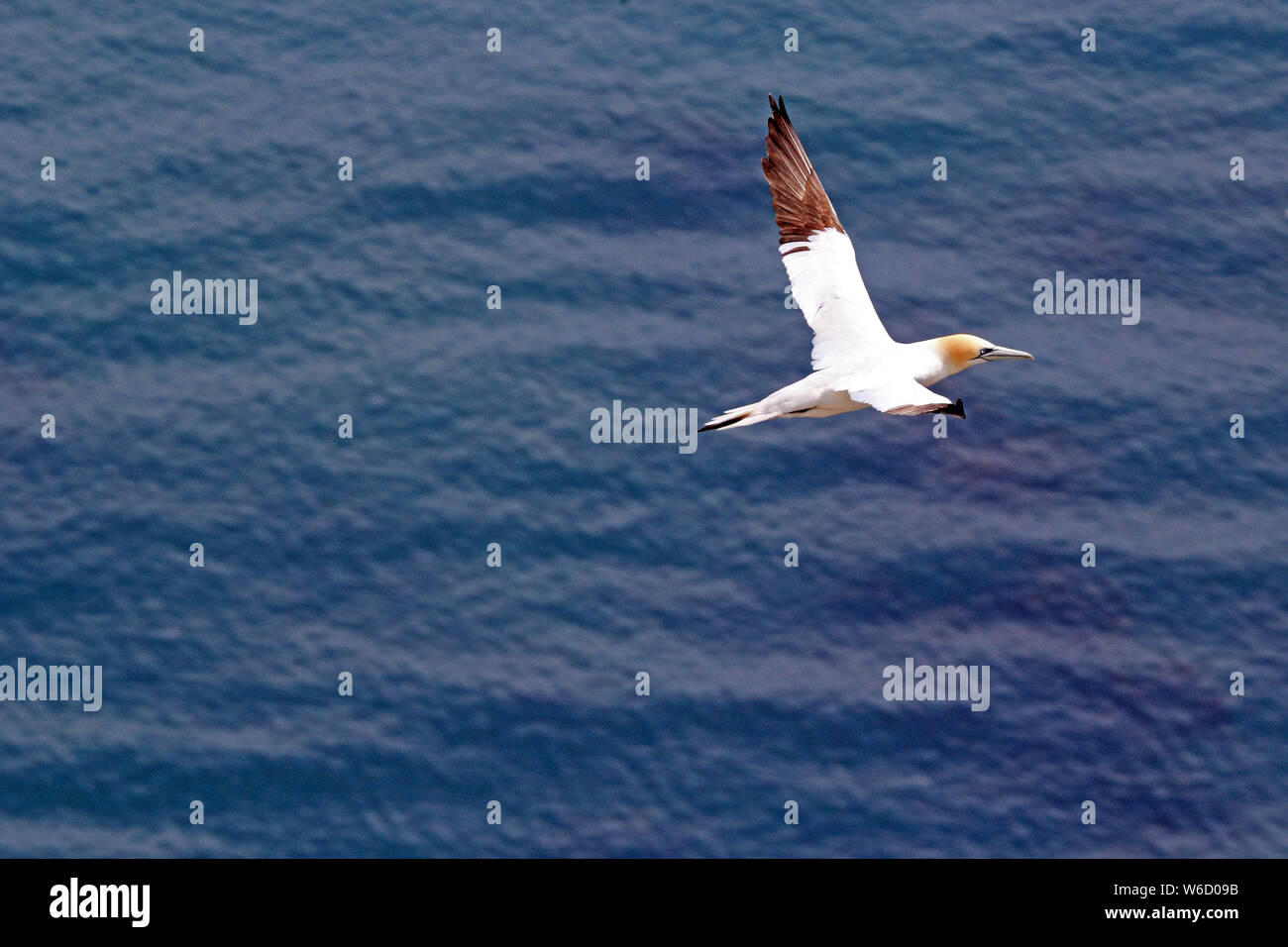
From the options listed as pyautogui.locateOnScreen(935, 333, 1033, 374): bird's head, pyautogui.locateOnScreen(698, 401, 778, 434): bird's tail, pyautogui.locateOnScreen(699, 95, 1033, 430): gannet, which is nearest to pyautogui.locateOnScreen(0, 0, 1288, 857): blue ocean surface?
pyautogui.locateOnScreen(699, 95, 1033, 430): gannet

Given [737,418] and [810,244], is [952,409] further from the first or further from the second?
[810,244]

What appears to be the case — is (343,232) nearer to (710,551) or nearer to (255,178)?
(255,178)

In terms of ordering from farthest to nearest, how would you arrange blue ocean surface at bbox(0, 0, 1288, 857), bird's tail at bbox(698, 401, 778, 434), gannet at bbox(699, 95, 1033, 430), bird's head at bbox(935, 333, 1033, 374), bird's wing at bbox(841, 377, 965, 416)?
blue ocean surface at bbox(0, 0, 1288, 857) < bird's head at bbox(935, 333, 1033, 374) < gannet at bbox(699, 95, 1033, 430) < bird's tail at bbox(698, 401, 778, 434) < bird's wing at bbox(841, 377, 965, 416)

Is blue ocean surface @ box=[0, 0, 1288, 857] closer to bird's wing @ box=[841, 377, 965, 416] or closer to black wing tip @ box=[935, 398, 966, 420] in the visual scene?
bird's wing @ box=[841, 377, 965, 416]

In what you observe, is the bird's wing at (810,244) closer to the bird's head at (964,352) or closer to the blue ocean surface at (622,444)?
the bird's head at (964,352)

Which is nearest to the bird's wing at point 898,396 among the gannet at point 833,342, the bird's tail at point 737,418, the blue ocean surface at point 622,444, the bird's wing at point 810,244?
the gannet at point 833,342

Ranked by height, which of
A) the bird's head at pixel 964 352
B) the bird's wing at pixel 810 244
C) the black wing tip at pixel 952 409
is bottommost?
the black wing tip at pixel 952 409
